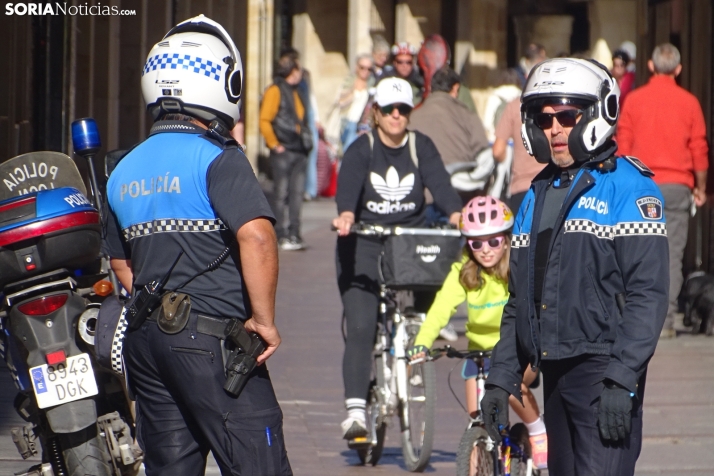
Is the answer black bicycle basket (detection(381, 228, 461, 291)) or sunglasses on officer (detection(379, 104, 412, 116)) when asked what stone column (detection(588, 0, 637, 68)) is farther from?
black bicycle basket (detection(381, 228, 461, 291))

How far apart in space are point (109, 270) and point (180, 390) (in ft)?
5.25

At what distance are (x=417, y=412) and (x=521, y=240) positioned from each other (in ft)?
8.24

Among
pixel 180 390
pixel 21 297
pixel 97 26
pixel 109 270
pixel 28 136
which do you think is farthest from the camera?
pixel 97 26

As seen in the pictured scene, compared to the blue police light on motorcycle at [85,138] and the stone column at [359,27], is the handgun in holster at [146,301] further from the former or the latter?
the stone column at [359,27]

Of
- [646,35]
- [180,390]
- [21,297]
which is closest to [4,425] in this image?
[21,297]

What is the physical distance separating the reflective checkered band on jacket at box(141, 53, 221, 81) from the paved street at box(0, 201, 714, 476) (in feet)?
8.29

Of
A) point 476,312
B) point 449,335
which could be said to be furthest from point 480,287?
point 449,335

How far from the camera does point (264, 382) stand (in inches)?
166

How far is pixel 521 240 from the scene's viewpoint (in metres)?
4.27

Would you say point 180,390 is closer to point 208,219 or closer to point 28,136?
point 208,219

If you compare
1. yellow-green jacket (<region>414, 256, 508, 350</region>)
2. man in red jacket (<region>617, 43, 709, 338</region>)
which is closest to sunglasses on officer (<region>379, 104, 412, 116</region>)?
yellow-green jacket (<region>414, 256, 508, 350</region>)

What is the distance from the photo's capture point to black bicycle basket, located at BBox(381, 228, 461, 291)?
6688 mm

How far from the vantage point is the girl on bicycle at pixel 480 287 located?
230 inches

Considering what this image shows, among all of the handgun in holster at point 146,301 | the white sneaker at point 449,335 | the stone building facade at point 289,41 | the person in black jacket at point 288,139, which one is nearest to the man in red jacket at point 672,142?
the white sneaker at point 449,335
